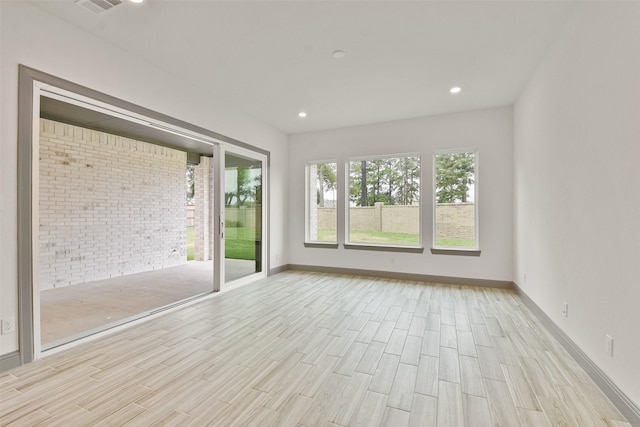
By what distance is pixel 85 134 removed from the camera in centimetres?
527

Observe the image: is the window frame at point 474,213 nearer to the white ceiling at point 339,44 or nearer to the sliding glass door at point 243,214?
the white ceiling at point 339,44

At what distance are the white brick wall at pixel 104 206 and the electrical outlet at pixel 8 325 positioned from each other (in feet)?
10.6

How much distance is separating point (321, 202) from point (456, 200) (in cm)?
257

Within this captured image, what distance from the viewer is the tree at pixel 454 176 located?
15.9 ft

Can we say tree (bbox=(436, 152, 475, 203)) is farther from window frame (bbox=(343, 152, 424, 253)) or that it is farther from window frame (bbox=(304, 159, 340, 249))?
window frame (bbox=(304, 159, 340, 249))

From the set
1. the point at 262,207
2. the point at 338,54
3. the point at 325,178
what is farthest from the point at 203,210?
the point at 338,54

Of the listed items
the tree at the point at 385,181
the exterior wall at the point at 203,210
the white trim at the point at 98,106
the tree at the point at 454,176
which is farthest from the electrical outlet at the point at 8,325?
the exterior wall at the point at 203,210

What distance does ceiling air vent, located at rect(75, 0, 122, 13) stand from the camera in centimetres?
223

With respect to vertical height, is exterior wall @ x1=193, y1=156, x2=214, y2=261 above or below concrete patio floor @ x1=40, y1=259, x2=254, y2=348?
above

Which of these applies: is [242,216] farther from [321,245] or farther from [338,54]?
[338,54]

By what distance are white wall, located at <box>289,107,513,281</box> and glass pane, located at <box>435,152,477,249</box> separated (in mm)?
148

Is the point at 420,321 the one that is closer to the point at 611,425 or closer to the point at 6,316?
the point at 611,425

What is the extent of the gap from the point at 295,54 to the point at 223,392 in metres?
3.15

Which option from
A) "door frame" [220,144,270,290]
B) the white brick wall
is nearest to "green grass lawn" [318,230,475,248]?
"door frame" [220,144,270,290]
